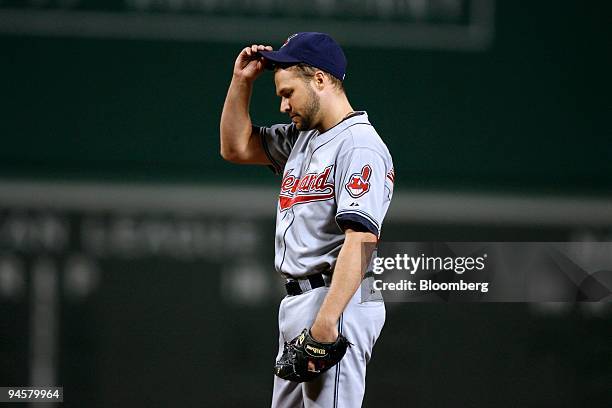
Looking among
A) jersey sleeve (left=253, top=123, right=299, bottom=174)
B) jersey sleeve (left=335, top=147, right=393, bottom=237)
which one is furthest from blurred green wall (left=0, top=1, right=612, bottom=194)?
jersey sleeve (left=335, top=147, right=393, bottom=237)

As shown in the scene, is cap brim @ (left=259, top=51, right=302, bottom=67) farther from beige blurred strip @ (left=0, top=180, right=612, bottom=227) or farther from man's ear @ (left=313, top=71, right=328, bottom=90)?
beige blurred strip @ (left=0, top=180, right=612, bottom=227)

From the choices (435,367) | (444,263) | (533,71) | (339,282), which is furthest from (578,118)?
(339,282)

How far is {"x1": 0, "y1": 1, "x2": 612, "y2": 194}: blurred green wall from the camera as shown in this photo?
295cm

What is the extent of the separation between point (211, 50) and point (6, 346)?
4.02ft

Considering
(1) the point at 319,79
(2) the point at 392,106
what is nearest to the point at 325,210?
(1) the point at 319,79

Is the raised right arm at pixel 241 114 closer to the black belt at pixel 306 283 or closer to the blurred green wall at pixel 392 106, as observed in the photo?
the black belt at pixel 306 283

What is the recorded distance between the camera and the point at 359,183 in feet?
5.86

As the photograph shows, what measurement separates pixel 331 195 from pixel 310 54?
0.31 m

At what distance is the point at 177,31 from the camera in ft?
9.82

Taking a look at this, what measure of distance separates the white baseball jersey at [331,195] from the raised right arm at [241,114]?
0.21 meters

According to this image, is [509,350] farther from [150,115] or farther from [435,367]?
[150,115]

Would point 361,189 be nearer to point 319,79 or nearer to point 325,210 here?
point 325,210

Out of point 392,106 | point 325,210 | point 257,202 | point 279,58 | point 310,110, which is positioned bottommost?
point 325,210

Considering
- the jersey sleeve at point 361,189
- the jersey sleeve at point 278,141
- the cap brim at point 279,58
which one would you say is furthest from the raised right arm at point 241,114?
the jersey sleeve at point 361,189
